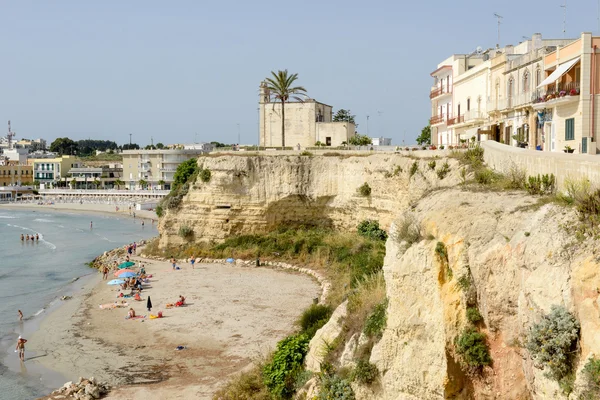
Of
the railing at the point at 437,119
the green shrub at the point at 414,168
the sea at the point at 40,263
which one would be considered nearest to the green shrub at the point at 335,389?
the sea at the point at 40,263

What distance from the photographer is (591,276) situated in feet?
24.4

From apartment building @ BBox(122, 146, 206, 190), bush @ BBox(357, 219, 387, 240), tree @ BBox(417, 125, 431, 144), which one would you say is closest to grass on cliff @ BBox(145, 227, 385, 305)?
bush @ BBox(357, 219, 387, 240)

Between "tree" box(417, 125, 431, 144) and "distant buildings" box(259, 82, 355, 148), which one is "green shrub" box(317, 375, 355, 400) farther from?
"tree" box(417, 125, 431, 144)

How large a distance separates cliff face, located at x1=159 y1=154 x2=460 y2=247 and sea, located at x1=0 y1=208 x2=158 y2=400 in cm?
854

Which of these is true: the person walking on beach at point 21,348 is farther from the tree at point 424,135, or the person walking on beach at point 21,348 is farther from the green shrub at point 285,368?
the tree at point 424,135

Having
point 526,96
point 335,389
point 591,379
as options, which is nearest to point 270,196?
point 526,96

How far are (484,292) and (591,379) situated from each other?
2470 mm

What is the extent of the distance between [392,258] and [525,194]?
8.90ft

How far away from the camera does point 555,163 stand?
37.2ft

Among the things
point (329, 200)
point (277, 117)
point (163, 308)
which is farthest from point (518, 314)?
point (277, 117)

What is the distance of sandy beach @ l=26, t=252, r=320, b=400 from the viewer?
67.5 feet

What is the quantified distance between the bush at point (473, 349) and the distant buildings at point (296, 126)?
43072 millimetres

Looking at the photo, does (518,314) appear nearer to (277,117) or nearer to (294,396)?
(294,396)

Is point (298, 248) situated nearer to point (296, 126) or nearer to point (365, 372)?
point (296, 126)
